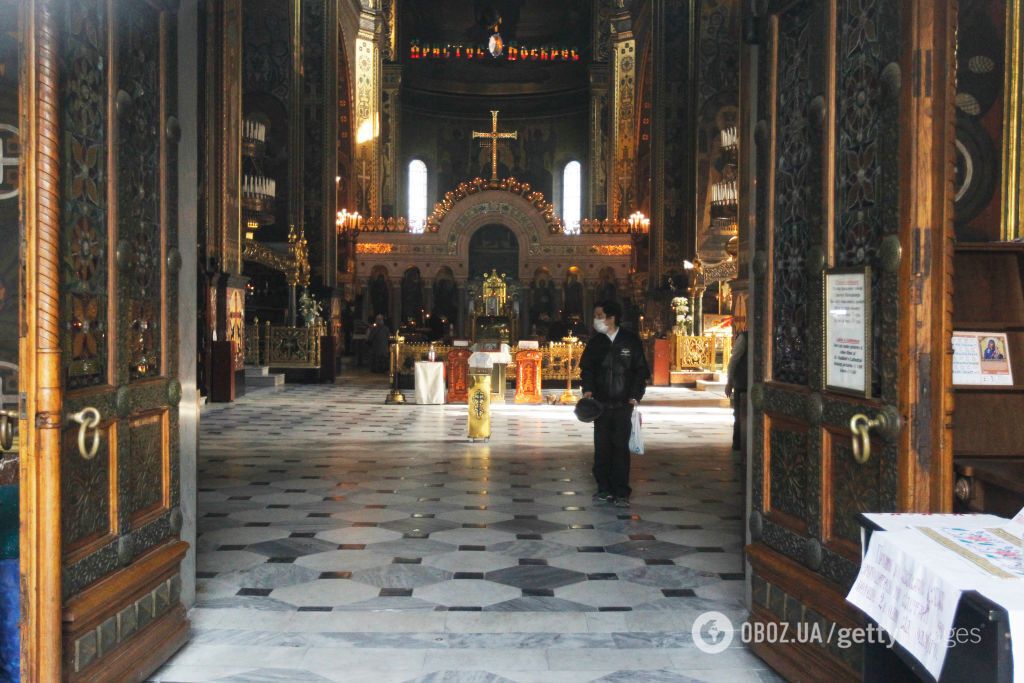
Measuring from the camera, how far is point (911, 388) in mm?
3059

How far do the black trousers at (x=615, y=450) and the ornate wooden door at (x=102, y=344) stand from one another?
3.95m

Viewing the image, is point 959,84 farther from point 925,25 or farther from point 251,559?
point 251,559

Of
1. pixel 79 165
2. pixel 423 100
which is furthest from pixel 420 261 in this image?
pixel 79 165

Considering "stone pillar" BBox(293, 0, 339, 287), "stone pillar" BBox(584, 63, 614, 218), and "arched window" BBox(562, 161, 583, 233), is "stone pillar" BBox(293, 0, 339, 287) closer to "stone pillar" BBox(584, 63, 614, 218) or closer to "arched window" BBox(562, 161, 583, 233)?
"stone pillar" BBox(584, 63, 614, 218)

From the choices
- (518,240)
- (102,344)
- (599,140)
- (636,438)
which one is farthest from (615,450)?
(599,140)

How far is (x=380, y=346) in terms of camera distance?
24.3m

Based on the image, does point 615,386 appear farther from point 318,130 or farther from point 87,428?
point 318,130

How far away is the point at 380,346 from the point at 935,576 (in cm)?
2255

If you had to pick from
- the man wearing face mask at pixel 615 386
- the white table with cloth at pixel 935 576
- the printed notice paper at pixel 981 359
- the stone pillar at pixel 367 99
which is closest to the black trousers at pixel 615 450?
the man wearing face mask at pixel 615 386

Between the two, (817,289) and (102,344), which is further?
(817,289)

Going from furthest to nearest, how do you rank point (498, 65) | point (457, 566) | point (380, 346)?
point (498, 65) → point (380, 346) → point (457, 566)

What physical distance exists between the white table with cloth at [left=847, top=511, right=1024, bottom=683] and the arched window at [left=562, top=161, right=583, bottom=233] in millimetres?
38872

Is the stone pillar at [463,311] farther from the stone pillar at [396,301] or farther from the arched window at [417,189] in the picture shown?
the arched window at [417,189]

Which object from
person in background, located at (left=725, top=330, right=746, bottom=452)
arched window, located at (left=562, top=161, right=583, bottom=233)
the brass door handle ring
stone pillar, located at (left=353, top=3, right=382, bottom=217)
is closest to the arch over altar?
stone pillar, located at (left=353, top=3, right=382, bottom=217)
